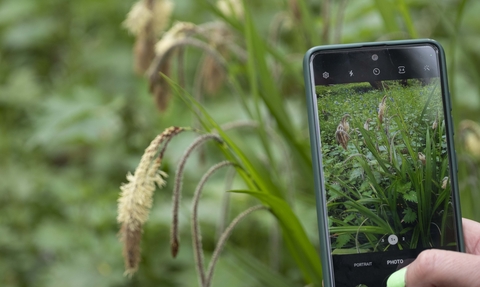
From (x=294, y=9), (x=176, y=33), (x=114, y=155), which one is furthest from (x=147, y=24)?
(x=114, y=155)

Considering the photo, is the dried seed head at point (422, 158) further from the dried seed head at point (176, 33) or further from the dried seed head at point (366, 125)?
the dried seed head at point (176, 33)

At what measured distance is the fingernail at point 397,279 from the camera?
1.91ft

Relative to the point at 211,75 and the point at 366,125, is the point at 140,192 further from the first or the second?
the point at 211,75

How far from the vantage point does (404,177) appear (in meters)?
0.64

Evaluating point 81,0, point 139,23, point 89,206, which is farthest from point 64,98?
point 81,0

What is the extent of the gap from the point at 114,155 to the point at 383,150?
0.91m

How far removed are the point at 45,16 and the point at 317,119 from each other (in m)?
1.81

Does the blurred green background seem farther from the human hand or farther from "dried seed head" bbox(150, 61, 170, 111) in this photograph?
the human hand

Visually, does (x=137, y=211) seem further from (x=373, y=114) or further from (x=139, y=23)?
(x=139, y=23)

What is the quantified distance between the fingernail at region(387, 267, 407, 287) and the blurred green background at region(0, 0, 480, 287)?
11.9 inches

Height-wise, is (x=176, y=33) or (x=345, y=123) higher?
(x=176, y=33)

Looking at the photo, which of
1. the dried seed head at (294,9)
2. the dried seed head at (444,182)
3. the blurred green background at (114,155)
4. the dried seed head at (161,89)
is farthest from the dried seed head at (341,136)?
the dried seed head at (294,9)

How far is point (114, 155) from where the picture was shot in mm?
1430

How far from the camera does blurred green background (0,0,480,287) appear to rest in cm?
107
